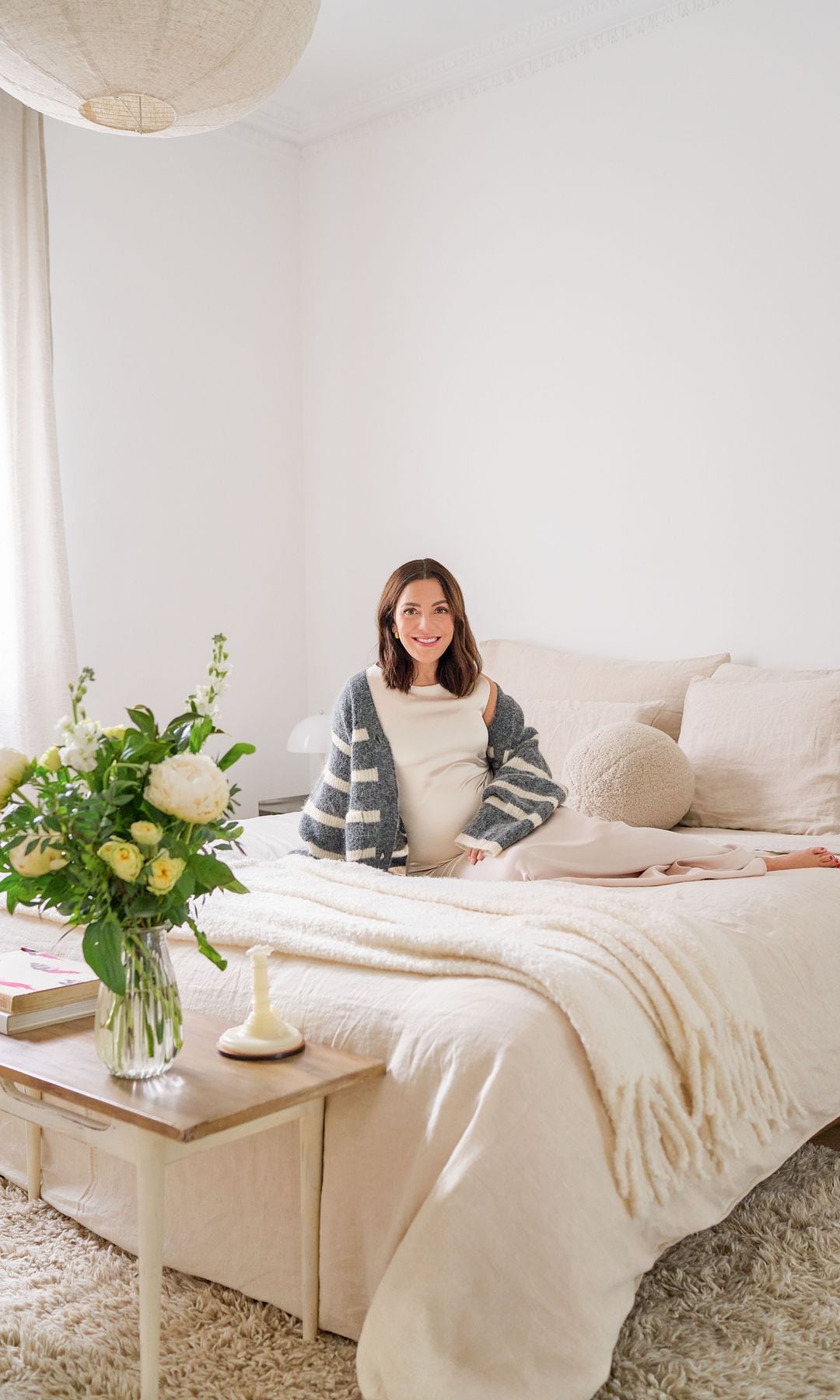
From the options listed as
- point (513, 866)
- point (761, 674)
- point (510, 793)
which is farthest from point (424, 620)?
point (761, 674)

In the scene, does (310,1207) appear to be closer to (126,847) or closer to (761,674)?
(126,847)

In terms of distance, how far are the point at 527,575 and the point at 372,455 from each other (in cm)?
83

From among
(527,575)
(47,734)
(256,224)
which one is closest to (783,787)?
(527,575)

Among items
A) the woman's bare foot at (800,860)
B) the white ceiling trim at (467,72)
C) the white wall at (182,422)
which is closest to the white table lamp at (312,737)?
the white wall at (182,422)

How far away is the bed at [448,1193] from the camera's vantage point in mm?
1450

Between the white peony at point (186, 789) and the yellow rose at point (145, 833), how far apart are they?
3cm

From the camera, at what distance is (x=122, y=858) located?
146 cm

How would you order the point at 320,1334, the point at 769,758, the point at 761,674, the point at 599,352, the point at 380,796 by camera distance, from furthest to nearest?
1. the point at 599,352
2. the point at 761,674
3. the point at 769,758
4. the point at 380,796
5. the point at 320,1334

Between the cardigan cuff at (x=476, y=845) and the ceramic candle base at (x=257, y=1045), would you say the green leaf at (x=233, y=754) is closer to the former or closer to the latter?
the ceramic candle base at (x=257, y=1045)

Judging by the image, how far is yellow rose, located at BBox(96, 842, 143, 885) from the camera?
4.79 ft

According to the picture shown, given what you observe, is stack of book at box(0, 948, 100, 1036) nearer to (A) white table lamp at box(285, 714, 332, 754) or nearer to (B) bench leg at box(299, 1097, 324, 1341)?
(B) bench leg at box(299, 1097, 324, 1341)

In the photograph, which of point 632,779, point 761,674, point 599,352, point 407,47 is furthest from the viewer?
point 407,47

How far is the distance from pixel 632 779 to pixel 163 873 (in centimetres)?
160

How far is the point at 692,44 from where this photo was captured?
3498 mm
